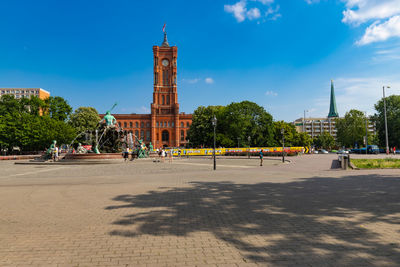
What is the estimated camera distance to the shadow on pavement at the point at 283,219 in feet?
12.6

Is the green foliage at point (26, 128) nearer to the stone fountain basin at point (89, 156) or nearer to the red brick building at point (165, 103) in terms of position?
the stone fountain basin at point (89, 156)

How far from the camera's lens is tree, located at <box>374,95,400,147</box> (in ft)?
181

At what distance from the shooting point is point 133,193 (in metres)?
9.03

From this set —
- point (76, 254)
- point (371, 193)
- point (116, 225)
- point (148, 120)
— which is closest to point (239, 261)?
point (76, 254)

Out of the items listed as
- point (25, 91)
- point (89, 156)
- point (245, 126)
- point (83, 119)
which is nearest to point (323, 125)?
point (245, 126)

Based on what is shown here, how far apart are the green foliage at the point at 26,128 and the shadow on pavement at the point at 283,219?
4882 cm

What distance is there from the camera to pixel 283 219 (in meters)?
5.59

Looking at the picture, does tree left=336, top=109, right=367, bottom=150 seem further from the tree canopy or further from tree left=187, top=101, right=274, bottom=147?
tree left=187, top=101, right=274, bottom=147

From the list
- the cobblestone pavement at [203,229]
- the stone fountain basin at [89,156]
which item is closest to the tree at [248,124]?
the stone fountain basin at [89,156]

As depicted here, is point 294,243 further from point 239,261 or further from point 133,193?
point 133,193

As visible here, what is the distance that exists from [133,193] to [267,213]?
5.05 metres

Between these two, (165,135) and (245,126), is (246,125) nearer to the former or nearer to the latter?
(245,126)

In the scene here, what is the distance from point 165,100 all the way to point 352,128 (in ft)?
228

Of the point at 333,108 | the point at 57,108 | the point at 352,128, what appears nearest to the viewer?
the point at 57,108
